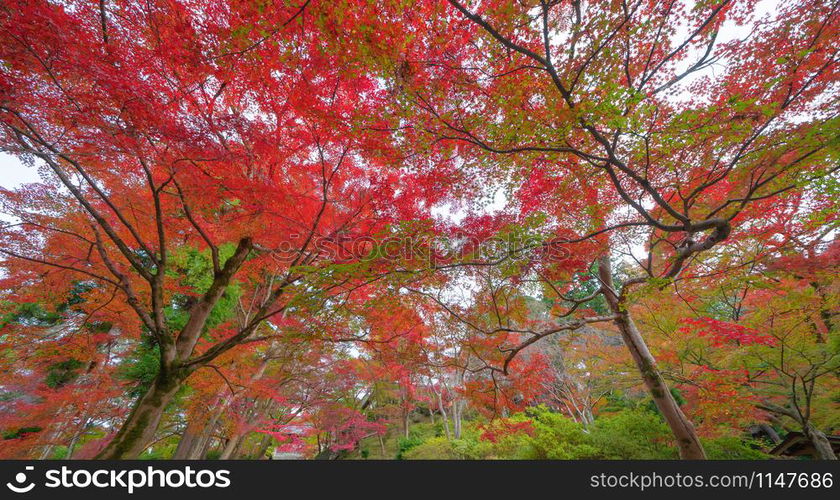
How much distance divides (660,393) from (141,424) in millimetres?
8349

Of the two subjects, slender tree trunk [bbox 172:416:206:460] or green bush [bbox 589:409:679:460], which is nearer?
green bush [bbox 589:409:679:460]

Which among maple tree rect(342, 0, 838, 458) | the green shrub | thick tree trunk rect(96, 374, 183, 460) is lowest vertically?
the green shrub

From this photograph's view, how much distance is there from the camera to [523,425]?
8.95 m

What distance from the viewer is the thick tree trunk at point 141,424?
3.97 meters

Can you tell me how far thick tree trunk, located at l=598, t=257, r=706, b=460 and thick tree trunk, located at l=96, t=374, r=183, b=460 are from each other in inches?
274

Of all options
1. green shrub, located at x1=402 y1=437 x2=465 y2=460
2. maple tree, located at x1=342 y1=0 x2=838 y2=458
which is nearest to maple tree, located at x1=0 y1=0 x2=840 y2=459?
maple tree, located at x1=342 y1=0 x2=838 y2=458

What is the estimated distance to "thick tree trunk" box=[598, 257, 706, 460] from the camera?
15.8 feet

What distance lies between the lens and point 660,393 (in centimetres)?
510

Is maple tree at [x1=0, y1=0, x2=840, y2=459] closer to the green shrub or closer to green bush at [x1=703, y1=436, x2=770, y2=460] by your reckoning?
green bush at [x1=703, y1=436, x2=770, y2=460]

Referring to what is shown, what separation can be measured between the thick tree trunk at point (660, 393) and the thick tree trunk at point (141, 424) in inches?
274

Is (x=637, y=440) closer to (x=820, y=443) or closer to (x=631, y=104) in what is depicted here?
(x=820, y=443)

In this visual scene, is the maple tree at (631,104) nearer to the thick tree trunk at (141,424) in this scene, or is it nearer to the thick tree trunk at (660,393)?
the thick tree trunk at (660,393)
